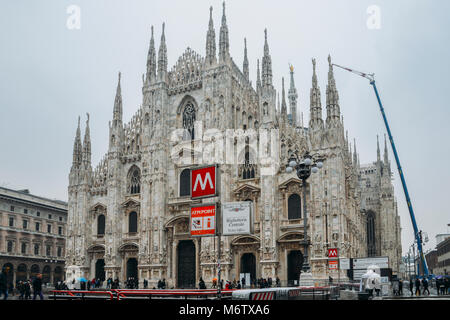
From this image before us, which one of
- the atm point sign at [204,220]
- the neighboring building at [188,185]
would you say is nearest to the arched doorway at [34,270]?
the neighboring building at [188,185]

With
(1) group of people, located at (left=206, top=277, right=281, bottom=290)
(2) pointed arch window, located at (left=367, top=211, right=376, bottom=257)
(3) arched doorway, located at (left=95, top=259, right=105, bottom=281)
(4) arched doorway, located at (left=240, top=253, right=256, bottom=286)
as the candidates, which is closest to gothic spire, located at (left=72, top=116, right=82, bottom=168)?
(3) arched doorway, located at (left=95, top=259, right=105, bottom=281)

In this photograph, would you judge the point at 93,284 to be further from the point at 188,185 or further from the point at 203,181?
the point at 203,181

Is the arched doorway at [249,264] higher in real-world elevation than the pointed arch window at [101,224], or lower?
lower

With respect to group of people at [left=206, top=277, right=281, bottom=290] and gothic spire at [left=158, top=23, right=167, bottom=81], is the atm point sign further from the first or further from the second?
gothic spire at [left=158, top=23, right=167, bottom=81]

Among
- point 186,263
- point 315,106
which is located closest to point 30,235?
point 186,263

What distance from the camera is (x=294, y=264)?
3859 centimetres

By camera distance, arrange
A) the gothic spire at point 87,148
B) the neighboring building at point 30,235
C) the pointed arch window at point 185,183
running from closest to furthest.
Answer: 1. the pointed arch window at point 185,183
2. the gothic spire at point 87,148
3. the neighboring building at point 30,235

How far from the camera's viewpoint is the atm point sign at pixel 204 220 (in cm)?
2180

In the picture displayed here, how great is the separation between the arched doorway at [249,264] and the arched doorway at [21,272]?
1252 inches

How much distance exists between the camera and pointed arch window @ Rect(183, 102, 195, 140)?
45994 millimetres

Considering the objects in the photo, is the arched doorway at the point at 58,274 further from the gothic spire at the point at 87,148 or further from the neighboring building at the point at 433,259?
the neighboring building at the point at 433,259

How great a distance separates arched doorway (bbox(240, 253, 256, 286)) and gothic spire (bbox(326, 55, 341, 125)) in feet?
42.9

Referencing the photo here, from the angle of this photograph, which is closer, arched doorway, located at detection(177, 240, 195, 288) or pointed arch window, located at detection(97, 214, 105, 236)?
arched doorway, located at detection(177, 240, 195, 288)

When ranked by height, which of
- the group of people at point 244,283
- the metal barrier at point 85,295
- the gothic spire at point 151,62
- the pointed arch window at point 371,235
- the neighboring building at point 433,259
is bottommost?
the neighboring building at point 433,259
